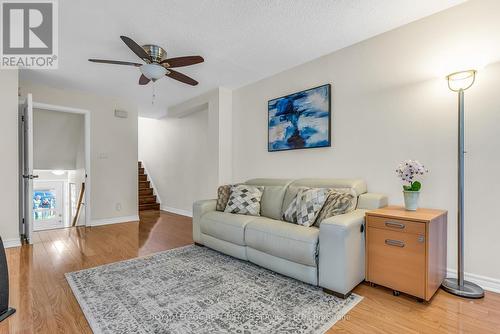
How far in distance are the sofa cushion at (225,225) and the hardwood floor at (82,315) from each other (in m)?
0.74

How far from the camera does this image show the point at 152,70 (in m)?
2.67

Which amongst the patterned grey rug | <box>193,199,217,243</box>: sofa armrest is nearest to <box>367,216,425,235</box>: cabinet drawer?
the patterned grey rug

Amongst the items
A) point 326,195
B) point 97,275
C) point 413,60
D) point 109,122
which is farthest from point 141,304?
point 109,122

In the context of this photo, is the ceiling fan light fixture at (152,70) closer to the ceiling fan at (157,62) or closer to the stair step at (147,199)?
the ceiling fan at (157,62)

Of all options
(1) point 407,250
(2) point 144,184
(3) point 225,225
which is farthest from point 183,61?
(2) point 144,184

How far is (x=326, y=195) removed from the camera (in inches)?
99.0

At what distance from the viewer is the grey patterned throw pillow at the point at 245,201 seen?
9.88 ft

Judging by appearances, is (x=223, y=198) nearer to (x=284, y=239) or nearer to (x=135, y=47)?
(x=284, y=239)

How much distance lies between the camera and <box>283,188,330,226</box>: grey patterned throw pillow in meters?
2.44

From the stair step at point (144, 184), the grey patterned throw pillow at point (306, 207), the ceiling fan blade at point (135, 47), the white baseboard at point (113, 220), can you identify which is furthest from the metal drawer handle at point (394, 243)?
the stair step at point (144, 184)

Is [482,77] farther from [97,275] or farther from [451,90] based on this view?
[97,275]

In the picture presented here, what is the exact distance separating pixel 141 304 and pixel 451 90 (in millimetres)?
3060

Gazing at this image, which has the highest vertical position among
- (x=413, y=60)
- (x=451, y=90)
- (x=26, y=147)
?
(x=413, y=60)

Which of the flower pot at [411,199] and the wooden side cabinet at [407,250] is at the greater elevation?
the flower pot at [411,199]
